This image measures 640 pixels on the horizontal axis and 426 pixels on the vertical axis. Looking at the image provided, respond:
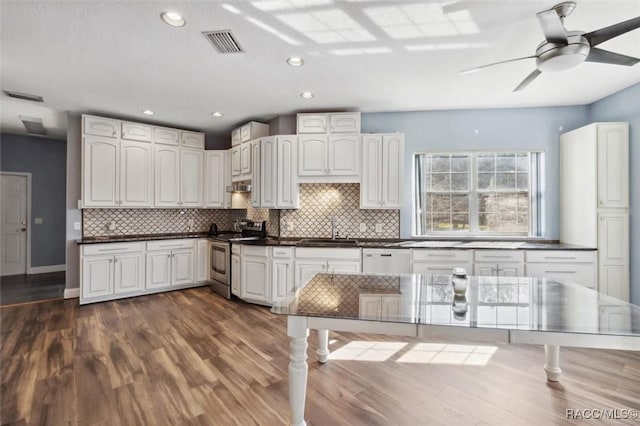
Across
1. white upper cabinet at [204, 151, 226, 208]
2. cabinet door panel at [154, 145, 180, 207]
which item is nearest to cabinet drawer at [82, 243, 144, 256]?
cabinet door panel at [154, 145, 180, 207]

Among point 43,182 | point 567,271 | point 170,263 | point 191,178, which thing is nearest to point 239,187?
point 191,178

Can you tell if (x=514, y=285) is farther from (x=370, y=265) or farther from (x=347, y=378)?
(x=370, y=265)

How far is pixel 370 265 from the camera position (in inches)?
152

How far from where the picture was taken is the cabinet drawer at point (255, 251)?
4094 mm

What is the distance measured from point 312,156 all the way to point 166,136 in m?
2.62

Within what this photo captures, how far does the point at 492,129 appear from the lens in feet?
14.1

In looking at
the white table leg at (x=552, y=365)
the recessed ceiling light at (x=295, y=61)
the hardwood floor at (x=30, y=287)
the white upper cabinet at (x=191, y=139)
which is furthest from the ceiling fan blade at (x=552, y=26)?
the hardwood floor at (x=30, y=287)

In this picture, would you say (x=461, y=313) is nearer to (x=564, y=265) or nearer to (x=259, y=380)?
(x=259, y=380)

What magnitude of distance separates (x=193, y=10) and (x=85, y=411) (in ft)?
9.26

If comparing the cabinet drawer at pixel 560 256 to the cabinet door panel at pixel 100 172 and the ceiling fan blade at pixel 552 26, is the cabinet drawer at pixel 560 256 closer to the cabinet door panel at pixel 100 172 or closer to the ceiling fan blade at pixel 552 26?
the ceiling fan blade at pixel 552 26

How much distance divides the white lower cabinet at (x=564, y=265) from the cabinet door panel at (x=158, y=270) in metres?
5.09

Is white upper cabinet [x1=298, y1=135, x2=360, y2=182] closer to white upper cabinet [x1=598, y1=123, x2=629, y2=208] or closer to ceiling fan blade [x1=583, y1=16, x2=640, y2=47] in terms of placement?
ceiling fan blade [x1=583, y1=16, x2=640, y2=47]

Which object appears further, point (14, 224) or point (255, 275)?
point (14, 224)

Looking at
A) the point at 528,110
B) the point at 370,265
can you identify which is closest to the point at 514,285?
the point at 370,265
